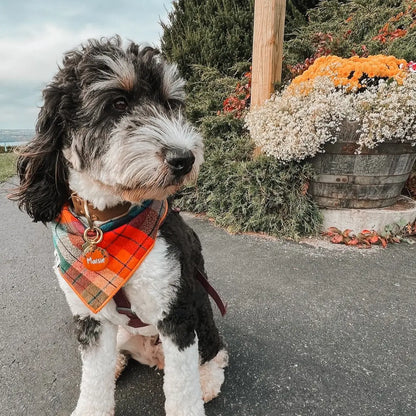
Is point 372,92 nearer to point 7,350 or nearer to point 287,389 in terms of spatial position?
point 287,389

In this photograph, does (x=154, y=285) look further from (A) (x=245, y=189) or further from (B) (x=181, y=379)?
(A) (x=245, y=189)

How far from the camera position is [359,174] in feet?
12.6

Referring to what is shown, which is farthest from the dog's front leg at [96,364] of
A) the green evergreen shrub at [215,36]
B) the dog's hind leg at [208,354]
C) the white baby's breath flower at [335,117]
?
the green evergreen shrub at [215,36]

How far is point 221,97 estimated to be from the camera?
5898mm

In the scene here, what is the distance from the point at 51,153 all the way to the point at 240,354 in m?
1.77

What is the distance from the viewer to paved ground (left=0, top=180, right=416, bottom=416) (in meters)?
1.92

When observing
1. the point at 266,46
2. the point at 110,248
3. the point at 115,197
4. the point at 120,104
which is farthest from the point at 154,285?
the point at 266,46

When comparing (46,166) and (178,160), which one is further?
(46,166)

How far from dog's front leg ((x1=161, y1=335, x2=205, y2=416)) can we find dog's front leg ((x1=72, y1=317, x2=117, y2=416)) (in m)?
0.32

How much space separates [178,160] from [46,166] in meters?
0.65

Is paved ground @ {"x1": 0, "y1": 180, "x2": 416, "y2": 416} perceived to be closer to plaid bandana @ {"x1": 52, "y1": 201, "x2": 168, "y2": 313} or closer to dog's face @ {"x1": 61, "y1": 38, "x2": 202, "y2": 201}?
plaid bandana @ {"x1": 52, "y1": 201, "x2": 168, "y2": 313}

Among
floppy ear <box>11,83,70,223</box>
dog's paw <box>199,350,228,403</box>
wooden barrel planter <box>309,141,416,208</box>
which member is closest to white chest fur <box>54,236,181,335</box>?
floppy ear <box>11,83,70,223</box>

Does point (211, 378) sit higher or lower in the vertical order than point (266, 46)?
lower

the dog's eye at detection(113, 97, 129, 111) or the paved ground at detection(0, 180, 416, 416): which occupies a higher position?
the dog's eye at detection(113, 97, 129, 111)
